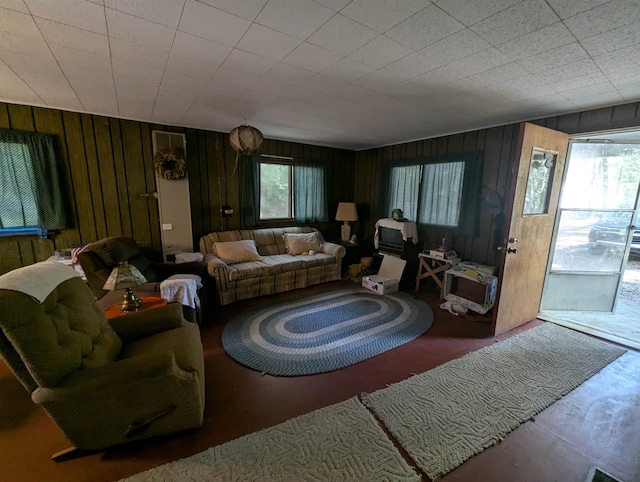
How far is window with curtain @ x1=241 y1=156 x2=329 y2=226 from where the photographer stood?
4.29m

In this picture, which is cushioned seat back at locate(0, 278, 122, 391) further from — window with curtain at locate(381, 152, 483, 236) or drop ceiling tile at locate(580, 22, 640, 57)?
window with curtain at locate(381, 152, 483, 236)

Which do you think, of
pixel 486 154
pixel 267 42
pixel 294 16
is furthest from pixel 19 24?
pixel 486 154

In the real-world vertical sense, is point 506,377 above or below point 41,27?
below

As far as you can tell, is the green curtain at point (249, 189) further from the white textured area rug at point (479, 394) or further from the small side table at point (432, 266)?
the white textured area rug at point (479, 394)

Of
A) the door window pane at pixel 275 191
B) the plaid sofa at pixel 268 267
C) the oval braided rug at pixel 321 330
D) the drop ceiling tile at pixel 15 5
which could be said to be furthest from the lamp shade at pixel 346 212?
the drop ceiling tile at pixel 15 5

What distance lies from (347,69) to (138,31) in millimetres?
1270

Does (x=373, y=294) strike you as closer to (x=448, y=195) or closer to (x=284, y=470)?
(x=448, y=195)

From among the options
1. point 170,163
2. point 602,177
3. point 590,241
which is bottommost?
point 590,241

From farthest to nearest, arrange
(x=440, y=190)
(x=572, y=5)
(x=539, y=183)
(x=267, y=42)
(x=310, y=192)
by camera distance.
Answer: (x=310, y=192), (x=440, y=190), (x=539, y=183), (x=267, y=42), (x=572, y=5)

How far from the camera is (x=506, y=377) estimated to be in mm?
2109

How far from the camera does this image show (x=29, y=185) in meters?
2.84

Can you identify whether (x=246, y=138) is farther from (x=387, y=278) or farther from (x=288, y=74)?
(x=387, y=278)

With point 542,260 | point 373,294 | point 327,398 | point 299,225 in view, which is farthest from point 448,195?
point 327,398

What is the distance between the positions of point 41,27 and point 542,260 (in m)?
4.51
